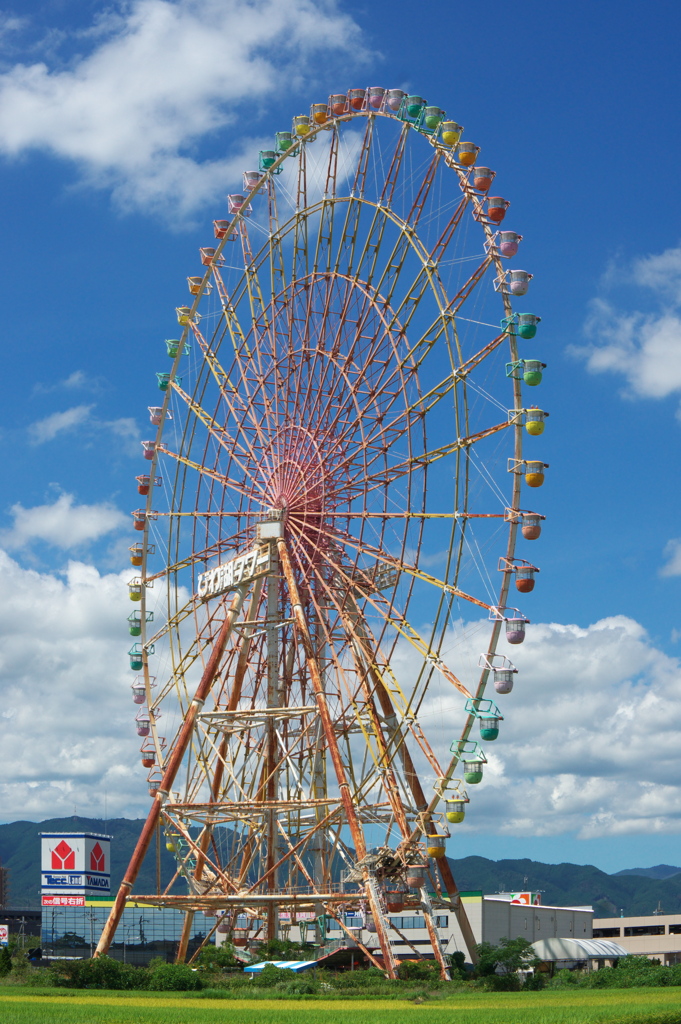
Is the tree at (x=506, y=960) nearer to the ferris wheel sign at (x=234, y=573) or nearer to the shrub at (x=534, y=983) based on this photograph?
the shrub at (x=534, y=983)

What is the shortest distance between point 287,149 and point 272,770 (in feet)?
98.1


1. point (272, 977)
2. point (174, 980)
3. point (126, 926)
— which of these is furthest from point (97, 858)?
point (272, 977)

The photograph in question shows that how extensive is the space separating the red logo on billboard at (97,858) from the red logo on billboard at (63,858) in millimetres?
1620

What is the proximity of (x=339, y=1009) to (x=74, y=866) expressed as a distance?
7314 centimetres

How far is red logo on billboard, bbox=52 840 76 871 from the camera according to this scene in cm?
10681

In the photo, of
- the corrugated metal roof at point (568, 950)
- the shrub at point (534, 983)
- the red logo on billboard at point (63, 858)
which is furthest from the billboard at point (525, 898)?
the shrub at point (534, 983)

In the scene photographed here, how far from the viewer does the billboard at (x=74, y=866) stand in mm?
105375

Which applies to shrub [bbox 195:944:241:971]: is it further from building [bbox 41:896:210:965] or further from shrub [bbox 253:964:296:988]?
building [bbox 41:896:210:965]

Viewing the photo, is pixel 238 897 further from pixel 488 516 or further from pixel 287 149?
pixel 287 149

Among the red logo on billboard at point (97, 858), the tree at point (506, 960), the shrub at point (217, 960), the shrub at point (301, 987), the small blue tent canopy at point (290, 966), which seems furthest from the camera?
the red logo on billboard at point (97, 858)

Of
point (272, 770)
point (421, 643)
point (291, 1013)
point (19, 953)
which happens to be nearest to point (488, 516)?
point (421, 643)

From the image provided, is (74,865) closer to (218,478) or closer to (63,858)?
(63,858)

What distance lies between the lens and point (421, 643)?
171 feet

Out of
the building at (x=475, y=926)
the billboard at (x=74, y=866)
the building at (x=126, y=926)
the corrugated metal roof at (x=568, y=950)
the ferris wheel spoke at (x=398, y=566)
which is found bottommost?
the building at (x=126, y=926)
